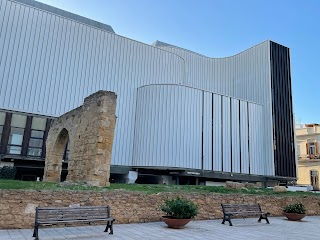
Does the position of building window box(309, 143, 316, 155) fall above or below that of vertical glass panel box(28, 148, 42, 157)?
above

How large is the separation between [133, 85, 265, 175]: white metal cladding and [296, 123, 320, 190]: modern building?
52.0 feet

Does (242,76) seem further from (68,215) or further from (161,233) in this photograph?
(68,215)

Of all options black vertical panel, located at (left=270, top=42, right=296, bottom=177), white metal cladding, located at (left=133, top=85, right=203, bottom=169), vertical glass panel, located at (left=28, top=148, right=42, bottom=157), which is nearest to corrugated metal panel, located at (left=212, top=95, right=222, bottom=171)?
white metal cladding, located at (left=133, top=85, right=203, bottom=169)

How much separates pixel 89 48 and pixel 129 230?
77.8 feet

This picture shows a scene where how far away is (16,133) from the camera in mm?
25297

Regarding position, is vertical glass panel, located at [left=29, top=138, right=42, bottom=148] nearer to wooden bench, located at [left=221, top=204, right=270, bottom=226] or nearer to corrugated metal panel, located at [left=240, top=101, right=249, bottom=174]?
wooden bench, located at [left=221, top=204, right=270, bottom=226]

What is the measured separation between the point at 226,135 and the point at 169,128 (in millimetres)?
7240

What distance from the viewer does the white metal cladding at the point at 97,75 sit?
25.4 meters

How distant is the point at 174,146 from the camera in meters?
27.5

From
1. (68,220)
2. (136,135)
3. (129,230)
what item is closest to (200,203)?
(129,230)

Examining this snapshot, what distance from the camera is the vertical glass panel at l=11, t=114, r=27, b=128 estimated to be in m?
25.3

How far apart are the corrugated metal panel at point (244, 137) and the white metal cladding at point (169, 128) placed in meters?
5.98

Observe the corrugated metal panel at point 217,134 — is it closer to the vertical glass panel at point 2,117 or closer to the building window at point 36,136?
the building window at point 36,136

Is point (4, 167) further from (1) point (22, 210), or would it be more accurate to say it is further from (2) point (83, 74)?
(1) point (22, 210)
